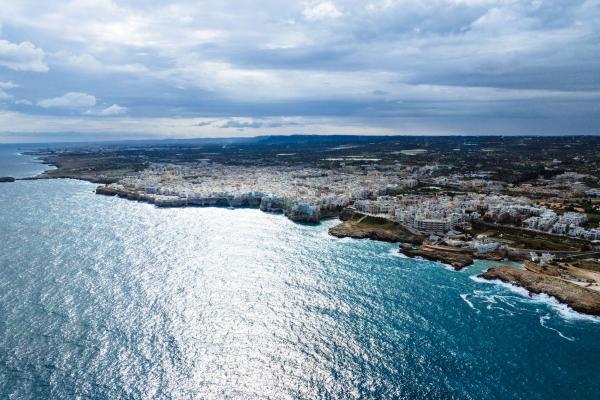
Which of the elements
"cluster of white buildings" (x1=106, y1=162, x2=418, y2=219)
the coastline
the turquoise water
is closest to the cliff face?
the coastline

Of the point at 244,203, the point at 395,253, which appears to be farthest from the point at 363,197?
the point at 395,253

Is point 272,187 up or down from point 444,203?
up

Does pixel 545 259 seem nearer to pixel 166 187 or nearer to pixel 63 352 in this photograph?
pixel 63 352

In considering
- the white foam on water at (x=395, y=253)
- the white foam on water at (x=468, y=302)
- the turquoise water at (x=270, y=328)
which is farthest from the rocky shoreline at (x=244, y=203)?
the white foam on water at (x=468, y=302)

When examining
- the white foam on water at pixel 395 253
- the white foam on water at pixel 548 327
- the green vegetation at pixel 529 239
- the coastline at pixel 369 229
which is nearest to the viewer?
the white foam on water at pixel 548 327

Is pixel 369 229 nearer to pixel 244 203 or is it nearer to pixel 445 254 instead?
pixel 445 254

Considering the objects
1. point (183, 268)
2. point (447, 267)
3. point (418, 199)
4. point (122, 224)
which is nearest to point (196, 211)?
point (122, 224)

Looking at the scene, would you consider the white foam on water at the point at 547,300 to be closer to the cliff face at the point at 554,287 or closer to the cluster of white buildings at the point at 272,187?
the cliff face at the point at 554,287
